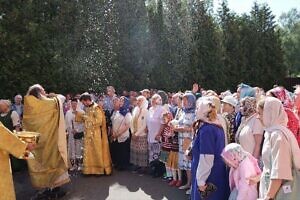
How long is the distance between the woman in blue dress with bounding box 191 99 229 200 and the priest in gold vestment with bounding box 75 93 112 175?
4587 millimetres

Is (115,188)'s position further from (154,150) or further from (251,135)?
(251,135)

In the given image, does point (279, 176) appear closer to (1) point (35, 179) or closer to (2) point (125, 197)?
(2) point (125, 197)

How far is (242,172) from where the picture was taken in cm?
426

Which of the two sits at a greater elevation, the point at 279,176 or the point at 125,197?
the point at 279,176

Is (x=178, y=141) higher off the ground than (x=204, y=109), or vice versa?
(x=204, y=109)

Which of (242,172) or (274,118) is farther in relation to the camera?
(242,172)

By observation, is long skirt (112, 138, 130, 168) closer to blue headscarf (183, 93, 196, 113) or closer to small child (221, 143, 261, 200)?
blue headscarf (183, 93, 196, 113)

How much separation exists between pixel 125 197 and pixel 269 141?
4332 mm

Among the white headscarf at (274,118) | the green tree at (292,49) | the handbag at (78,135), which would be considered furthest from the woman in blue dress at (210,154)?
the green tree at (292,49)

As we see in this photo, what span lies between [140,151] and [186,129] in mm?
2148

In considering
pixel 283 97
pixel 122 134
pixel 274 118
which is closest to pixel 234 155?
pixel 274 118

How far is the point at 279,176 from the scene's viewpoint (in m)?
3.45

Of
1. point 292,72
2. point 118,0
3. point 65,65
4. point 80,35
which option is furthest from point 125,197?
point 292,72

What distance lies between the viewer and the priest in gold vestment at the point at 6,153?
16.7ft
